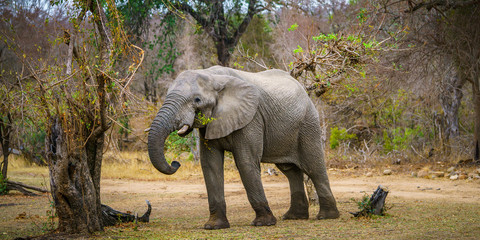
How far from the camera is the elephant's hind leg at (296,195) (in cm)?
830

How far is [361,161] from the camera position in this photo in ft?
58.1

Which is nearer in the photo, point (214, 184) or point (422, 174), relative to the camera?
point (214, 184)

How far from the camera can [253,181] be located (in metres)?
7.23

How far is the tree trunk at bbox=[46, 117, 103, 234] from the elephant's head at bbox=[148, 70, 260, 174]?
89 cm

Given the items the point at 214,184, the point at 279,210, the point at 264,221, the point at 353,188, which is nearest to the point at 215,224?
the point at 214,184

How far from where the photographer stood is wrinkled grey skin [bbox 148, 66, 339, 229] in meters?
6.74

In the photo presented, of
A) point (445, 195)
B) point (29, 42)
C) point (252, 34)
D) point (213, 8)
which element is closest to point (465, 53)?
point (445, 195)

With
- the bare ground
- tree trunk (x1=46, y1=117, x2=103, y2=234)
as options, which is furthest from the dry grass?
tree trunk (x1=46, y1=117, x2=103, y2=234)

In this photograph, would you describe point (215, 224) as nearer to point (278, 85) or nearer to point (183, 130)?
point (183, 130)

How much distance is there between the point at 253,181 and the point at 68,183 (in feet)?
8.12

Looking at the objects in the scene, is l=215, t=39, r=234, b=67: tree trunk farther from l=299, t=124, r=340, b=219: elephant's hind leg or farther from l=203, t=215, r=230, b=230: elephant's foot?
l=203, t=215, r=230, b=230: elephant's foot

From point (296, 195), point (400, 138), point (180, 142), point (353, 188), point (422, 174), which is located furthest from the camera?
point (180, 142)

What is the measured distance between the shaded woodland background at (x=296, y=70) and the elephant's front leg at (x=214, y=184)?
951mm

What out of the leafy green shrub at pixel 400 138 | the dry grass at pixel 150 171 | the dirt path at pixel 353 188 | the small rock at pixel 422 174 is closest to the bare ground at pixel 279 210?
the dirt path at pixel 353 188
